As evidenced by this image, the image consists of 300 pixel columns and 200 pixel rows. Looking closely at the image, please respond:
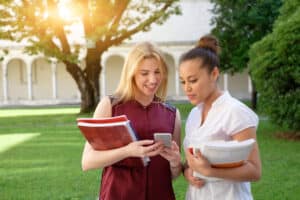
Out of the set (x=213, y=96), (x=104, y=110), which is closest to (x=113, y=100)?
(x=104, y=110)

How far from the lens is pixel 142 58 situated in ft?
9.89

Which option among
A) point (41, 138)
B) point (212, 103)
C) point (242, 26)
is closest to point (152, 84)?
point (212, 103)

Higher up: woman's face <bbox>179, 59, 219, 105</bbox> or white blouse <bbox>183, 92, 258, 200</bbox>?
woman's face <bbox>179, 59, 219, 105</bbox>

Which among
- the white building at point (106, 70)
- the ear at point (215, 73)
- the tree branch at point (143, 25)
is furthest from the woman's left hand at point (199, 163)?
the white building at point (106, 70)

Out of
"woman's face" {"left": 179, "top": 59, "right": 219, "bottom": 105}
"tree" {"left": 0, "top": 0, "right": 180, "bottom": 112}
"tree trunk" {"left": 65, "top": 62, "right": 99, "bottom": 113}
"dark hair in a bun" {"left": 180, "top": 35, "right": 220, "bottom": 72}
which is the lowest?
"tree trunk" {"left": 65, "top": 62, "right": 99, "bottom": 113}

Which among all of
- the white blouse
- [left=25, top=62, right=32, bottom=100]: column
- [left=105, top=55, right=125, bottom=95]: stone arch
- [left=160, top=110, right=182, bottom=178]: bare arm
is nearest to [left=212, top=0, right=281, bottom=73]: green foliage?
[left=105, top=55, right=125, bottom=95]: stone arch

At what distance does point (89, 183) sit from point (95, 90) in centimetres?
1700

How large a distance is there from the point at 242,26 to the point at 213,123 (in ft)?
77.2

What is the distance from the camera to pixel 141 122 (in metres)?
3.16

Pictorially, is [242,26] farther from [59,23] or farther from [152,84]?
[152,84]

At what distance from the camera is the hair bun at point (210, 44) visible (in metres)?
3.01

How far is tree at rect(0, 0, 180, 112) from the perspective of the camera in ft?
72.9

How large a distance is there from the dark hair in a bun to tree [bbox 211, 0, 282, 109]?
21980 mm

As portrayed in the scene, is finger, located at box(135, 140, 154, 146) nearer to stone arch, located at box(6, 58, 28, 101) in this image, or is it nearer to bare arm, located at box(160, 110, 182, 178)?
bare arm, located at box(160, 110, 182, 178)
